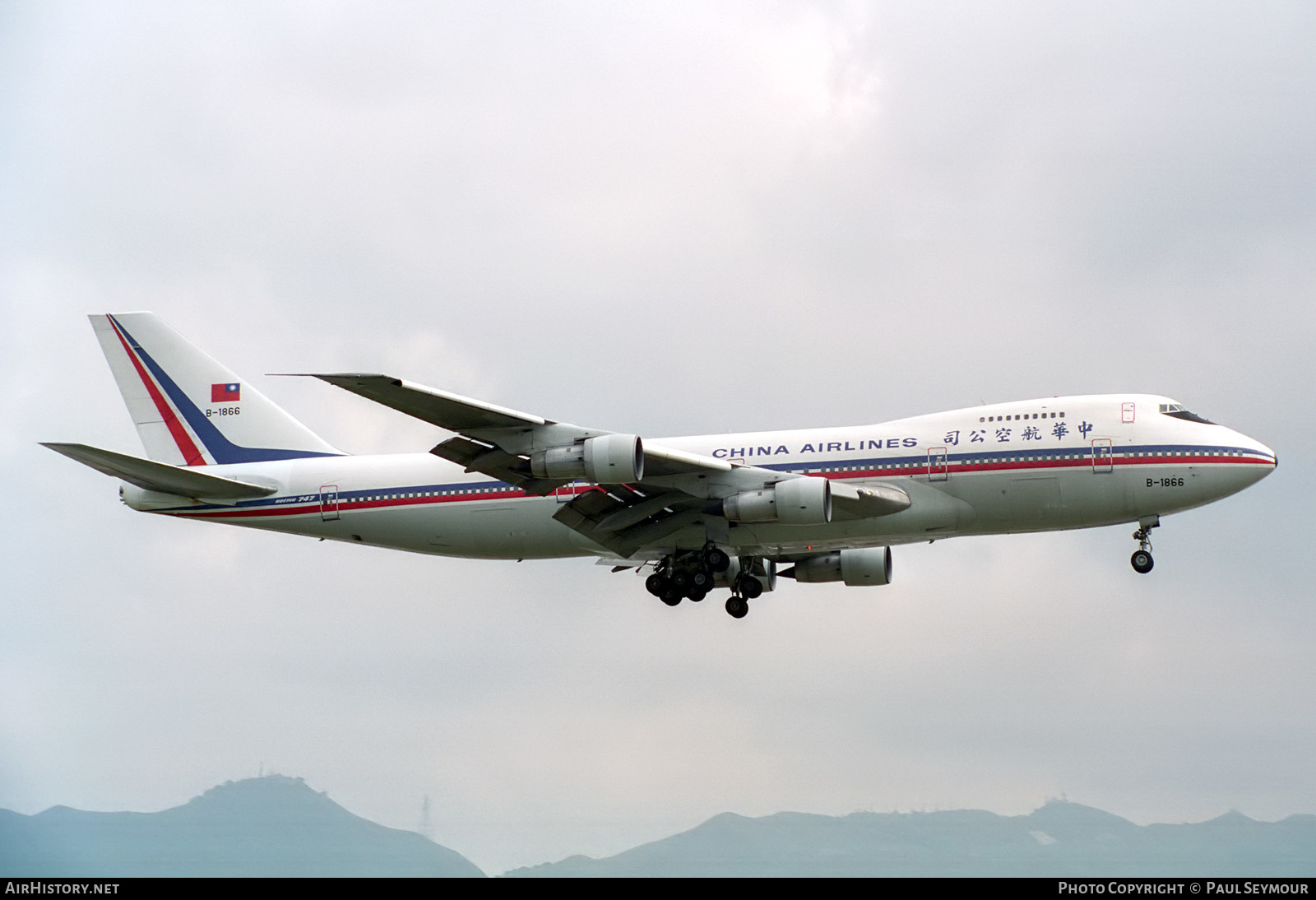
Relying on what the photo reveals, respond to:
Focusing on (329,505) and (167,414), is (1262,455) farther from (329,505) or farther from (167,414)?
(167,414)

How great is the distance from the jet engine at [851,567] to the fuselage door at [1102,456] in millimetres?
9414

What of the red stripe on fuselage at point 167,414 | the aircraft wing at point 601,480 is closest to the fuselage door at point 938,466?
the aircraft wing at point 601,480

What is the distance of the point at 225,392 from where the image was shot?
48562 mm

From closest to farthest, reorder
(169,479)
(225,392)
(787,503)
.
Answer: (787,503) < (169,479) < (225,392)

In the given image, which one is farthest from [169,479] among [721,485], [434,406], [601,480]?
[721,485]

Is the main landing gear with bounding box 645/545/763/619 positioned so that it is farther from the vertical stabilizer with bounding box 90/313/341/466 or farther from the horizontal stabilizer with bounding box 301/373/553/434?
the vertical stabilizer with bounding box 90/313/341/466

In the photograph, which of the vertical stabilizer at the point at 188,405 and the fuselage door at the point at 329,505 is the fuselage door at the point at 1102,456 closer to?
the fuselage door at the point at 329,505

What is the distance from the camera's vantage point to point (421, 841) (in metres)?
82.6

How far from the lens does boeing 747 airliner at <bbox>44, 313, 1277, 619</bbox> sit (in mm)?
37781

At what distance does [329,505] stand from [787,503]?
15614 millimetres

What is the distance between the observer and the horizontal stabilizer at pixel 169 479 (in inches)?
1633

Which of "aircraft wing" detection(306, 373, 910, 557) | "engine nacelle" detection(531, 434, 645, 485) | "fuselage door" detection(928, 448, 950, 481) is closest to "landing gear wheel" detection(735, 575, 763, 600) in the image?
"aircraft wing" detection(306, 373, 910, 557)
